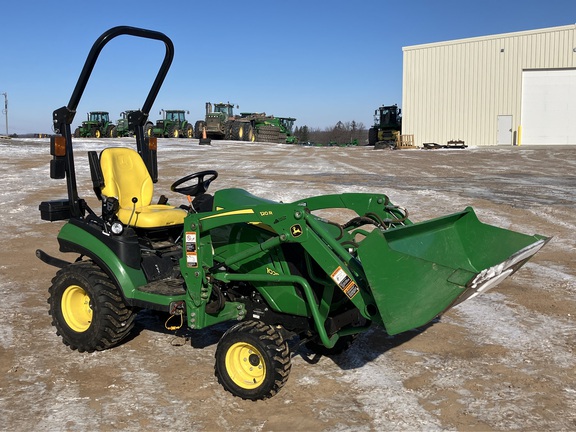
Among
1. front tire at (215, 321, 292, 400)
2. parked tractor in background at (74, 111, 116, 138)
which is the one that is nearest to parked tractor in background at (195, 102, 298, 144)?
parked tractor in background at (74, 111, 116, 138)

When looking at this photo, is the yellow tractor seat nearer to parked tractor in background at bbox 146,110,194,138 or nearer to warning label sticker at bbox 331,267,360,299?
warning label sticker at bbox 331,267,360,299

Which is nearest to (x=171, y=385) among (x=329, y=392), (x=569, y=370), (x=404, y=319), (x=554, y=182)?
(x=329, y=392)

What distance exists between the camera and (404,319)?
3094 millimetres

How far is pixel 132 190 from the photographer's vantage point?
4.69 meters

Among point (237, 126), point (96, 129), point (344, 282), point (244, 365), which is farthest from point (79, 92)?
point (96, 129)

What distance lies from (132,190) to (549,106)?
35437 mm

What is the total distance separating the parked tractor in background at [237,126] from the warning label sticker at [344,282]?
119ft

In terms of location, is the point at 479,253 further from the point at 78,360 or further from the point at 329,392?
the point at 78,360

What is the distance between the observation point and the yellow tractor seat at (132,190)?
4.29 metres

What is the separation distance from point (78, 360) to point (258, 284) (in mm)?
1415

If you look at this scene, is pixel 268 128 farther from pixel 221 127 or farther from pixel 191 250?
pixel 191 250

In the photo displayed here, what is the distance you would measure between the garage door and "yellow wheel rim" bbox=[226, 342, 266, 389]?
35648 millimetres

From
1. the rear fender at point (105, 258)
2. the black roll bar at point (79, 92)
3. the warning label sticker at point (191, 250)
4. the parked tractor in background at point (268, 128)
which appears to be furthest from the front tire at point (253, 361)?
the parked tractor in background at point (268, 128)

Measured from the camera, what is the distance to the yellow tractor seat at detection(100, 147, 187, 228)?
429cm
